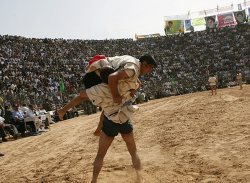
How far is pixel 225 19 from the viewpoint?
174 ft

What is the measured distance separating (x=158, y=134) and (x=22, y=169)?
10.6ft

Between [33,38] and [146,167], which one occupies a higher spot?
[33,38]

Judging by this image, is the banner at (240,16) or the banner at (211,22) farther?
the banner at (211,22)

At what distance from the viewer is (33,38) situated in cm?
3394

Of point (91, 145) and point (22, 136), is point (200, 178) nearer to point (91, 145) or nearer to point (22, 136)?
point (91, 145)

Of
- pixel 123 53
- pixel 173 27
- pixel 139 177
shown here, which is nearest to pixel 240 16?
pixel 173 27

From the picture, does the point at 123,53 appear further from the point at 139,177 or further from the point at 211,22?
the point at 139,177

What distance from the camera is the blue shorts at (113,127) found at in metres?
4.37

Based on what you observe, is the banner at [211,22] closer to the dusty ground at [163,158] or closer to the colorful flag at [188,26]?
the colorful flag at [188,26]

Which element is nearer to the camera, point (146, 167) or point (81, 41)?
point (146, 167)

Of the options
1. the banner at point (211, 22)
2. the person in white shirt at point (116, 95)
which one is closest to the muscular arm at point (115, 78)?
the person in white shirt at point (116, 95)

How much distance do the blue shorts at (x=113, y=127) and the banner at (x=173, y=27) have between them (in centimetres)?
4905

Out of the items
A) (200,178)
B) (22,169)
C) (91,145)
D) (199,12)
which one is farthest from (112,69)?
(199,12)

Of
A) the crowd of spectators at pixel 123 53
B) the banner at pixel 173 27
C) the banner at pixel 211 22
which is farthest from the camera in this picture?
the banner at pixel 211 22
